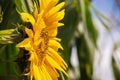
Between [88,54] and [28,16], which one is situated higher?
[28,16]

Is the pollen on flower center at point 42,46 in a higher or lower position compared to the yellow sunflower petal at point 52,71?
higher

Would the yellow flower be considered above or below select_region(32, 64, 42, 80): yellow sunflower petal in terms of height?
above

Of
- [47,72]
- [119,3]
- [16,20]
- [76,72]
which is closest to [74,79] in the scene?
[76,72]

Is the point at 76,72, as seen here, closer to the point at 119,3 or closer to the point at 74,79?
the point at 74,79

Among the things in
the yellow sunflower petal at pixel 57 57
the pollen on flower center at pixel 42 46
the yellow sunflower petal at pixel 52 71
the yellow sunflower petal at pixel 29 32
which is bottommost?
the yellow sunflower petal at pixel 52 71

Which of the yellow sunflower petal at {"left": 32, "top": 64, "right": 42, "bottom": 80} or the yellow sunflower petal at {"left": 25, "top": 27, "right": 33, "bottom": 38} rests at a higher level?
the yellow sunflower petal at {"left": 25, "top": 27, "right": 33, "bottom": 38}

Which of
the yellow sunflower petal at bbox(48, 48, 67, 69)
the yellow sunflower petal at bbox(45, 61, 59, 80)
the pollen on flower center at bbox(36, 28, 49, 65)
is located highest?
the pollen on flower center at bbox(36, 28, 49, 65)

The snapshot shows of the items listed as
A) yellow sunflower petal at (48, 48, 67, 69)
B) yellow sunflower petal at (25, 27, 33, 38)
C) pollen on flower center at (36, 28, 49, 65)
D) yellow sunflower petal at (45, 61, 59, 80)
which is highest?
yellow sunflower petal at (25, 27, 33, 38)

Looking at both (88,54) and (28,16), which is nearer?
(28,16)
